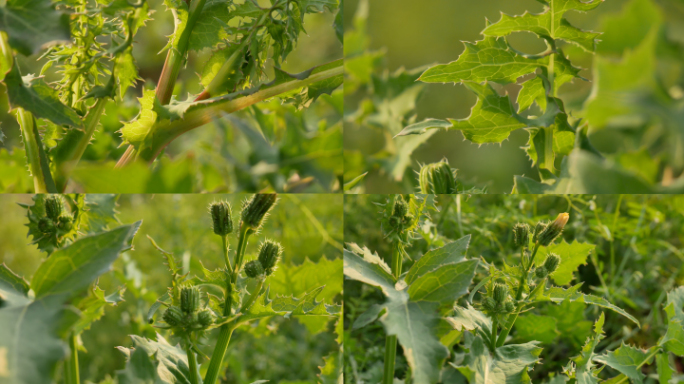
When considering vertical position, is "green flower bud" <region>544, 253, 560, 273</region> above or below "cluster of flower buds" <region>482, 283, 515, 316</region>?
above

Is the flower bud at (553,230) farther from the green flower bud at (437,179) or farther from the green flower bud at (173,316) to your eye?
the green flower bud at (173,316)

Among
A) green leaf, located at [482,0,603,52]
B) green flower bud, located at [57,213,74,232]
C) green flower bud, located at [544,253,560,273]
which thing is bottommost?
green flower bud, located at [544,253,560,273]

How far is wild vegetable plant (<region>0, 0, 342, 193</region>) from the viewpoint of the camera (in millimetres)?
447

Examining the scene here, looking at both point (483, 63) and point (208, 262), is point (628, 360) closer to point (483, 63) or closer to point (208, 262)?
point (483, 63)

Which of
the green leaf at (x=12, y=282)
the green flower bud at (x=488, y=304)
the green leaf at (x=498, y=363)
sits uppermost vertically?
the green leaf at (x=12, y=282)

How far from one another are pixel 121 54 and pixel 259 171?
0.27m

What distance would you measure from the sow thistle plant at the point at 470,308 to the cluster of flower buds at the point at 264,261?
0.07 m

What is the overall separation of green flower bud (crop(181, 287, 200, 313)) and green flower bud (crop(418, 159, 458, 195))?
27 centimetres

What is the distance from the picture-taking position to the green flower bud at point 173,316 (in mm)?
392

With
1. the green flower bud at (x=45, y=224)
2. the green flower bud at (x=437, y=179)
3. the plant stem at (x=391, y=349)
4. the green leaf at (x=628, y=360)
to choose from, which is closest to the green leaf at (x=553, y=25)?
the green flower bud at (x=437, y=179)

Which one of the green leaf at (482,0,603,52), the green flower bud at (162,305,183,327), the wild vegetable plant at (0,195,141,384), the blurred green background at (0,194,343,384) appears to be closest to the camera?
the wild vegetable plant at (0,195,141,384)

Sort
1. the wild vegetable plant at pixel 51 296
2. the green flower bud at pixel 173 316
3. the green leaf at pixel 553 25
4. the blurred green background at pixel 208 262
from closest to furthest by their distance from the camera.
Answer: the wild vegetable plant at pixel 51 296 → the green flower bud at pixel 173 316 → the green leaf at pixel 553 25 → the blurred green background at pixel 208 262

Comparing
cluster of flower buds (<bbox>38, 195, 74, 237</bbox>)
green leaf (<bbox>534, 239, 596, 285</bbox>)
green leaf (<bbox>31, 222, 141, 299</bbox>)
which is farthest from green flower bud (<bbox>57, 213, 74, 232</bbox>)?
green leaf (<bbox>534, 239, 596, 285</bbox>)

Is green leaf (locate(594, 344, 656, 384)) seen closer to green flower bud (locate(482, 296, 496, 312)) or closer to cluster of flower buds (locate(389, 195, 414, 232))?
green flower bud (locate(482, 296, 496, 312))
